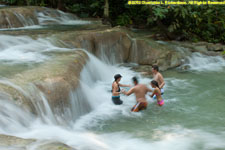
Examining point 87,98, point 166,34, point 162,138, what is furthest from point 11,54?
point 166,34

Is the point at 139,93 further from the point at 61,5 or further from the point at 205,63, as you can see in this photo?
the point at 61,5

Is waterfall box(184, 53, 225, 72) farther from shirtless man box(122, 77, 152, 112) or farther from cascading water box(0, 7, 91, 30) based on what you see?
cascading water box(0, 7, 91, 30)

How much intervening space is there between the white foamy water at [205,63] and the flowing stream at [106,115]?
195 centimetres

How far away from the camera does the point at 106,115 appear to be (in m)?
6.77

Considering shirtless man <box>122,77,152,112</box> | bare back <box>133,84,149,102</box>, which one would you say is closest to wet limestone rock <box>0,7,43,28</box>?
shirtless man <box>122,77,152,112</box>

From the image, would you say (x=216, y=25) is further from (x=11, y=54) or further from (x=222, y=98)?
(x=11, y=54)

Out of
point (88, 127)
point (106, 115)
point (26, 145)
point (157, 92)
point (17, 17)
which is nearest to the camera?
point (26, 145)

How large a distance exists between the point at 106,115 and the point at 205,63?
7446 mm

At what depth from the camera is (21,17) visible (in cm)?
1334

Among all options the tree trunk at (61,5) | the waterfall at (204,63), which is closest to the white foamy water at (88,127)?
the waterfall at (204,63)

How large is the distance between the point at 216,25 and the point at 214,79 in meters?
6.90

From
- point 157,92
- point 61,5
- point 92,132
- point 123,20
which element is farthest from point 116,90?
point 61,5

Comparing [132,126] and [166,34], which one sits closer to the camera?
[132,126]

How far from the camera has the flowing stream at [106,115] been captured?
5137mm
